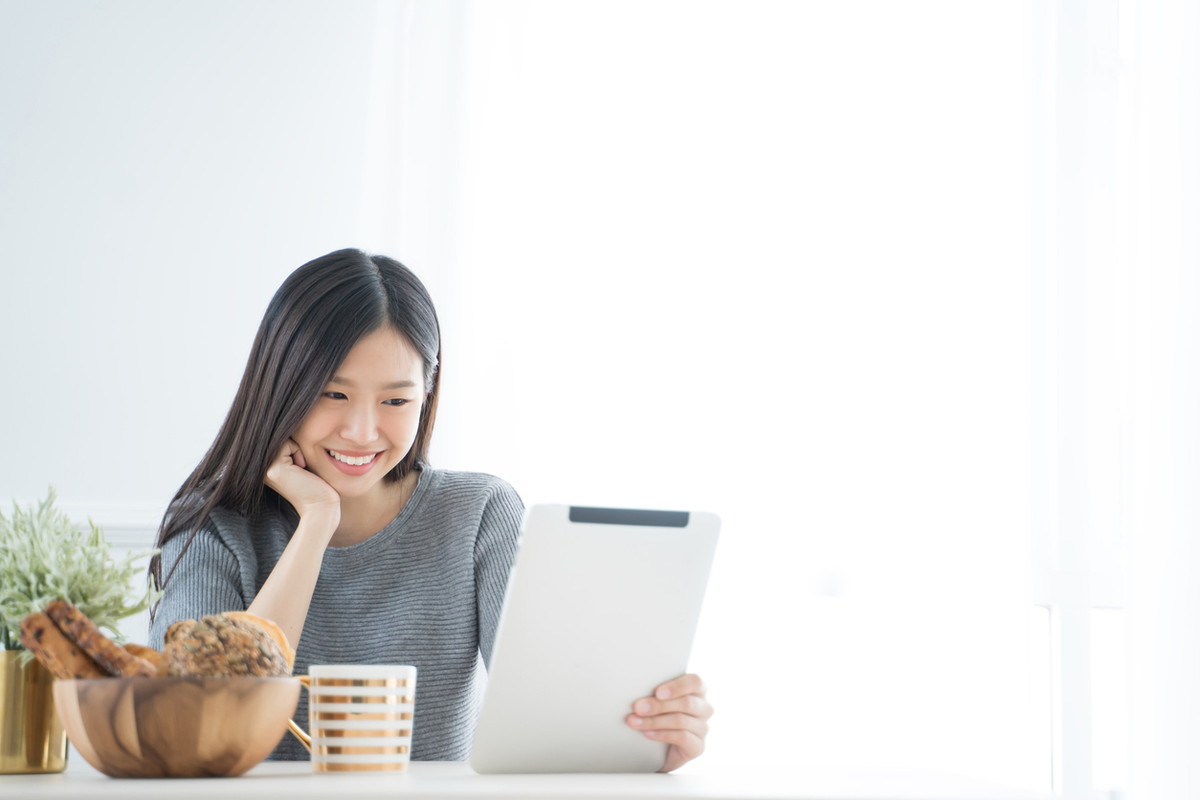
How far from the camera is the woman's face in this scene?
5.12ft

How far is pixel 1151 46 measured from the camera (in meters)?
2.29

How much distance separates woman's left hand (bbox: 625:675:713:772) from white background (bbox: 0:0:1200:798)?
1338mm

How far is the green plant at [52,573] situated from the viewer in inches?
35.5

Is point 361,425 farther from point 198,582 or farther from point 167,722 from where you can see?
point 167,722

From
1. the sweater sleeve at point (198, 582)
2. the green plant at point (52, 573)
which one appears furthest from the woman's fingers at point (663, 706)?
the sweater sleeve at point (198, 582)

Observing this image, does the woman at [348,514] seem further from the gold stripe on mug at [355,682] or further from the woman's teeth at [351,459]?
the gold stripe on mug at [355,682]

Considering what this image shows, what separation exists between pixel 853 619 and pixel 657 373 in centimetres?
68

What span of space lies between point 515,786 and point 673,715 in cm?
23

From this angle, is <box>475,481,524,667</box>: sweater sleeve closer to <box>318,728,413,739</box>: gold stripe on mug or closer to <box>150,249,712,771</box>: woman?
<box>150,249,712,771</box>: woman

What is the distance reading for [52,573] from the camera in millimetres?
901

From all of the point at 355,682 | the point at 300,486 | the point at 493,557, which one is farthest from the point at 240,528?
the point at 355,682

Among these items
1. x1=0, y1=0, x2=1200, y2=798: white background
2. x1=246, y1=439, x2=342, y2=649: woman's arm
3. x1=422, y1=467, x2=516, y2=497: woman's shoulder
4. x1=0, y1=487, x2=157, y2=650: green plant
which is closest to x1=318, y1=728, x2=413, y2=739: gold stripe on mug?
x1=0, y1=487, x2=157, y2=650: green plant

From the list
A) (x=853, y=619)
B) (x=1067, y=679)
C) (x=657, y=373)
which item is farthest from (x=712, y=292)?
(x=1067, y=679)

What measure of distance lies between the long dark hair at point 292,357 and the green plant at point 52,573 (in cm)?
59
